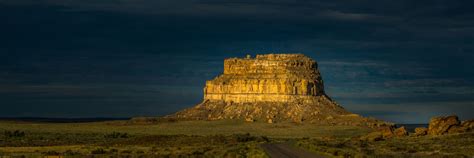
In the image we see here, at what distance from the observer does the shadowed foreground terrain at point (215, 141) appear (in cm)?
7100

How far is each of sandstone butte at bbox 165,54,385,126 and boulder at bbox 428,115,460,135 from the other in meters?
52.7

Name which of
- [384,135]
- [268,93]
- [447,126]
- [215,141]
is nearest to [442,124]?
[447,126]

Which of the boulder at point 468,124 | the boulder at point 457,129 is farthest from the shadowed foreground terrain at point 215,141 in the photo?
the boulder at point 468,124

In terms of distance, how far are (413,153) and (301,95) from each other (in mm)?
100479

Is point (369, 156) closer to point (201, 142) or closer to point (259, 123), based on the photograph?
point (201, 142)

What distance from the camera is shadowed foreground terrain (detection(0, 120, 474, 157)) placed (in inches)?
2795

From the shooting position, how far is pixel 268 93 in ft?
560

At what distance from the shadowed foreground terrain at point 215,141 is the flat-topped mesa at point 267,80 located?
13907mm

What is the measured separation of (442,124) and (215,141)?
25.9 m

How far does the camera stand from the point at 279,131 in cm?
14250

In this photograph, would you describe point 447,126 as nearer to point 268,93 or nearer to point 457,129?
point 457,129

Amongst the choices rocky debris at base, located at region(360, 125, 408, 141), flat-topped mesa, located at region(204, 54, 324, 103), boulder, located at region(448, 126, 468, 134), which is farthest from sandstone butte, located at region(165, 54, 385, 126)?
boulder, located at region(448, 126, 468, 134)

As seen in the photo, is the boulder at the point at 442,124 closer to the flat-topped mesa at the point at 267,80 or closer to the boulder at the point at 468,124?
the boulder at the point at 468,124

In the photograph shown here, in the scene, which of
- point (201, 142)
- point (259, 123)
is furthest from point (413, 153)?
point (259, 123)
